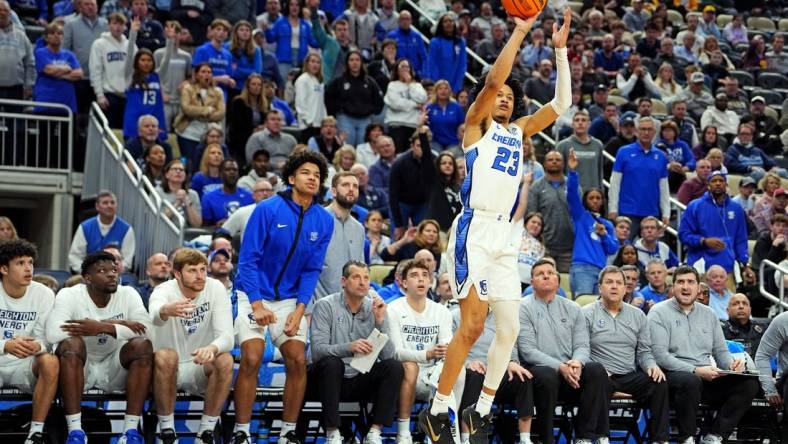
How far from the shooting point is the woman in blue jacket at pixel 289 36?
57.8 ft

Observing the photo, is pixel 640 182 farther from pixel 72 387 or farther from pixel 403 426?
pixel 72 387

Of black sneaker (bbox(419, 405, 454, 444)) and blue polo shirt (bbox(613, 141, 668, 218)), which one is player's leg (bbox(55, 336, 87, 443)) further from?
blue polo shirt (bbox(613, 141, 668, 218))

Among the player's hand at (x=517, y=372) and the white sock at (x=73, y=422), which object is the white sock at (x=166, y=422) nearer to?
the white sock at (x=73, y=422)

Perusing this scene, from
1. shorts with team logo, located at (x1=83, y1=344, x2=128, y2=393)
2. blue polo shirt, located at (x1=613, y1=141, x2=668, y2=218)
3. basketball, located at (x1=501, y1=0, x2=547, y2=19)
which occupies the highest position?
basketball, located at (x1=501, y1=0, x2=547, y2=19)

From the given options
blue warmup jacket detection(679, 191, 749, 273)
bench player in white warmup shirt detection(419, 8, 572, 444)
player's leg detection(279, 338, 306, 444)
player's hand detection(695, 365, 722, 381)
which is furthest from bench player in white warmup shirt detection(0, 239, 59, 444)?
blue warmup jacket detection(679, 191, 749, 273)

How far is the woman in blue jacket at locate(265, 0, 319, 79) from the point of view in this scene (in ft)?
57.8

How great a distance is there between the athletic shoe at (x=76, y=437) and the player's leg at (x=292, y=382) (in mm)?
1315

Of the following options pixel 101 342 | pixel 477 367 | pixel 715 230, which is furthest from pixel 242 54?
pixel 477 367

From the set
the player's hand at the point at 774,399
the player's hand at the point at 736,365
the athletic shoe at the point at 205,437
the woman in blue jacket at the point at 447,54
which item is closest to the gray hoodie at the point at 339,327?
the athletic shoe at the point at 205,437

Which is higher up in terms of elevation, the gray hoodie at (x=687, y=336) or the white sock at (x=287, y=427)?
the gray hoodie at (x=687, y=336)

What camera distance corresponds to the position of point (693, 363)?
10.6 m

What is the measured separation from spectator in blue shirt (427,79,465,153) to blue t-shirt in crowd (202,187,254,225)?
3.25 meters

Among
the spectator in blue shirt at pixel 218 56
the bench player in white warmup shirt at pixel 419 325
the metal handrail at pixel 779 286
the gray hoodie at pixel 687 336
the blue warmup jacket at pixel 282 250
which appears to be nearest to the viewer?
the blue warmup jacket at pixel 282 250

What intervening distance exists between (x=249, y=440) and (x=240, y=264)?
1.21m
